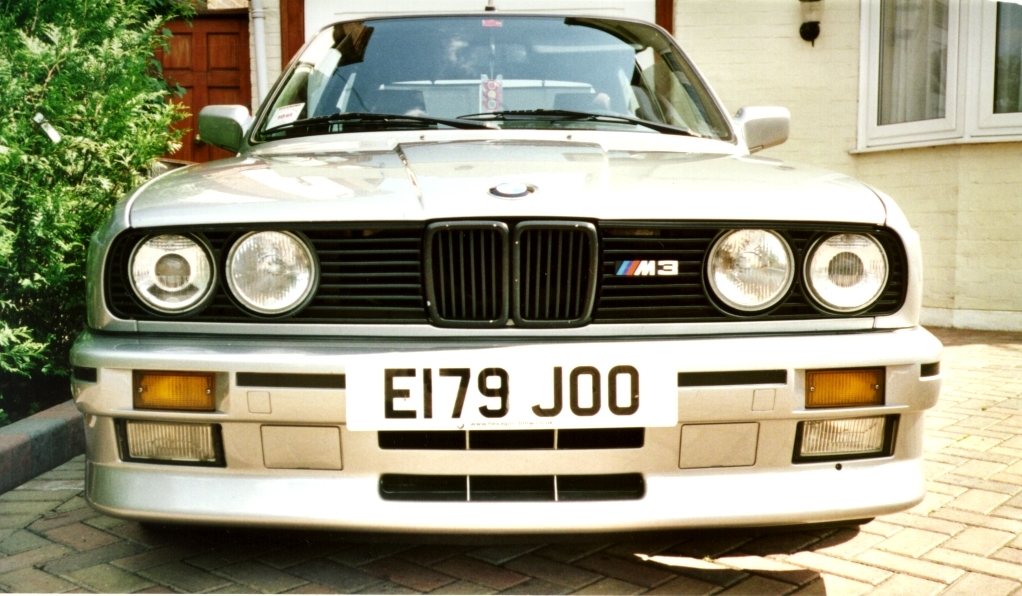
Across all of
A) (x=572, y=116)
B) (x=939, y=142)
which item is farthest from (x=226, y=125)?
(x=939, y=142)

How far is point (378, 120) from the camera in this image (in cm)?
284

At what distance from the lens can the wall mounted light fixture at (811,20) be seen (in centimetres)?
751

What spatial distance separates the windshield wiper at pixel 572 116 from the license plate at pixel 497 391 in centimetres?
117

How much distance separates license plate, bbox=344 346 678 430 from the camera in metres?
1.87

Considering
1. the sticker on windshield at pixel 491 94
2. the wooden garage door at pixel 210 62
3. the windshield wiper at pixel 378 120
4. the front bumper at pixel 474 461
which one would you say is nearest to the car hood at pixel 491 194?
the front bumper at pixel 474 461

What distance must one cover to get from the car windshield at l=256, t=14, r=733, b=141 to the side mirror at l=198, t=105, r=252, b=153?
0.15 m

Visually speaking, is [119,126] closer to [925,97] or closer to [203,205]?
[203,205]

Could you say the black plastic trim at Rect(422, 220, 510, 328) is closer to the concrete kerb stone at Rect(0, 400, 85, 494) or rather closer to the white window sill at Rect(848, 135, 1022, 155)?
the concrete kerb stone at Rect(0, 400, 85, 494)

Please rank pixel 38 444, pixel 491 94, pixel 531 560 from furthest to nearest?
1. pixel 38 444
2. pixel 491 94
3. pixel 531 560

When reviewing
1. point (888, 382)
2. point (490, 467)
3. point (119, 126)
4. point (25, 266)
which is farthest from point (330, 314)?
point (119, 126)

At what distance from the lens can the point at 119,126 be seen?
12.8ft

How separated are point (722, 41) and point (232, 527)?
261 inches

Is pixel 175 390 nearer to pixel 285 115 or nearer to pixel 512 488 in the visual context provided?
pixel 512 488

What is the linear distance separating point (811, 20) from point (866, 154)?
114 cm
